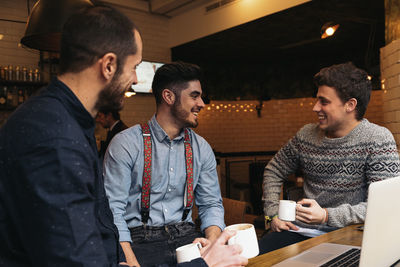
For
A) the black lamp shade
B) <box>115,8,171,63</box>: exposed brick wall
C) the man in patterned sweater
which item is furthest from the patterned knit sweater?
<box>115,8,171,63</box>: exposed brick wall

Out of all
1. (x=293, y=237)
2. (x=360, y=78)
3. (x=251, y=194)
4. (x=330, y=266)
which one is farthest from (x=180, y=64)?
(x=251, y=194)

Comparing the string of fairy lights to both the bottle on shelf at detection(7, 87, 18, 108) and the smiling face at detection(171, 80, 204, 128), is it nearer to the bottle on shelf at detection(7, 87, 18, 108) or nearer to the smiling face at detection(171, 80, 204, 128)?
the bottle on shelf at detection(7, 87, 18, 108)

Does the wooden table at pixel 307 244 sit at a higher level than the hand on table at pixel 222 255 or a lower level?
lower

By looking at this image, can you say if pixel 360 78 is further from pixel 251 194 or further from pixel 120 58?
pixel 251 194

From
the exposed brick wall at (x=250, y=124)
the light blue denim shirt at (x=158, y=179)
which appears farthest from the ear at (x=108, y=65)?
the exposed brick wall at (x=250, y=124)

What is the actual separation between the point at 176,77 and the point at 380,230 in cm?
156

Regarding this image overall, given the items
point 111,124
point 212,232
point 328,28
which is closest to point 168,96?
point 212,232

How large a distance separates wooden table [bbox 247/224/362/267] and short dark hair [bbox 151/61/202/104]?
3.98 feet

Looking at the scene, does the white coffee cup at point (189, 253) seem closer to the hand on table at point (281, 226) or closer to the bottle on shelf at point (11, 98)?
the hand on table at point (281, 226)

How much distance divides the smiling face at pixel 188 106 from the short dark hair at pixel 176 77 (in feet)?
0.11

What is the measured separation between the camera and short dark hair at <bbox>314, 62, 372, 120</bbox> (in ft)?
7.00

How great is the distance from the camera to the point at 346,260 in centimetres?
124

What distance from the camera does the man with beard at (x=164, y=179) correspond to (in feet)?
6.27

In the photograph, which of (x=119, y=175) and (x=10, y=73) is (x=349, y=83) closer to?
(x=119, y=175)
